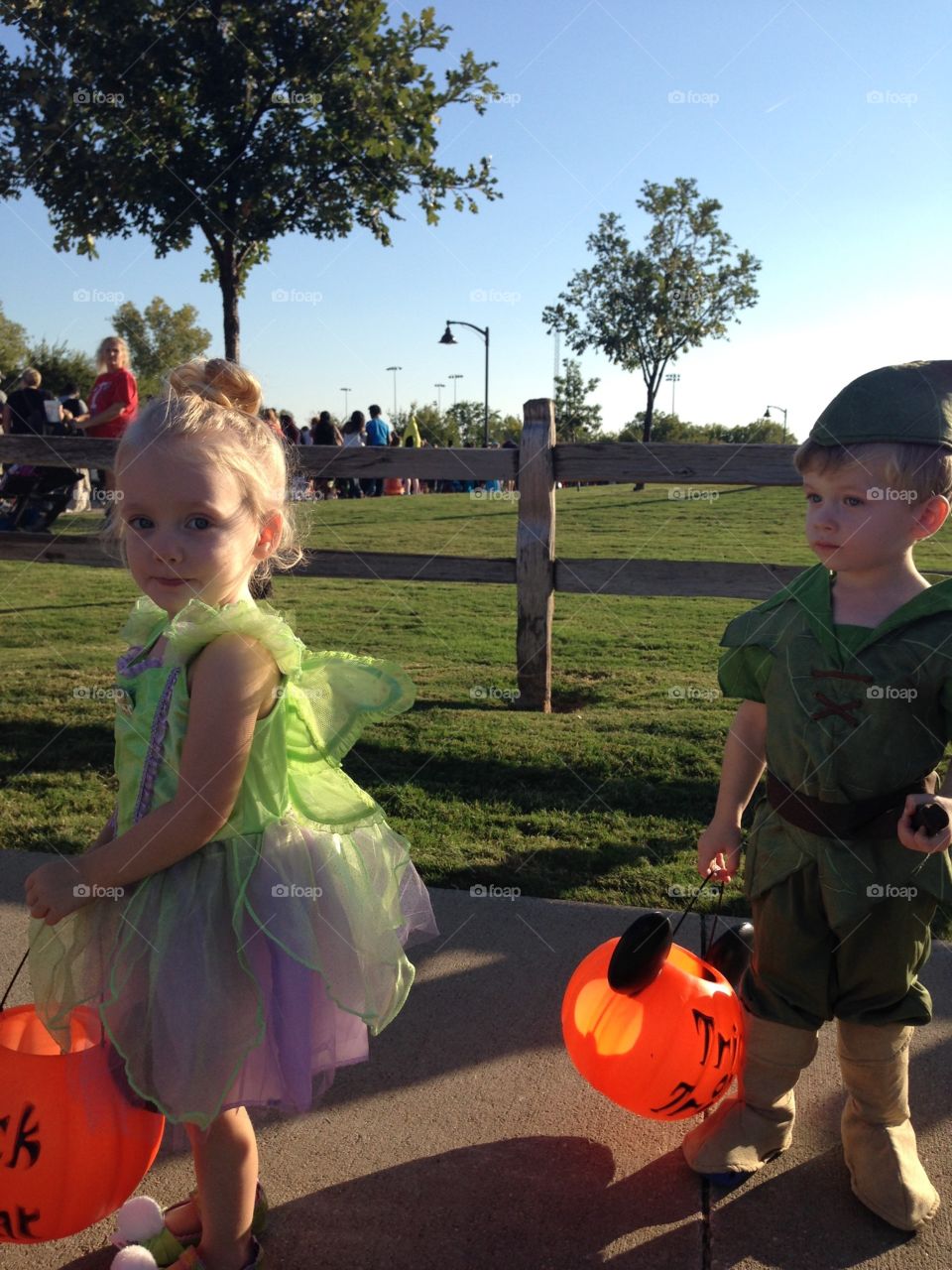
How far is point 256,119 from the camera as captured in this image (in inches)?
406

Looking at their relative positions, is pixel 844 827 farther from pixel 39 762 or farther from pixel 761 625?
pixel 39 762

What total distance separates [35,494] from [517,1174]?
8771 mm

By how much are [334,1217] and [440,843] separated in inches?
73.4

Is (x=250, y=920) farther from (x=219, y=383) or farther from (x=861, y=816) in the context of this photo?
(x=861, y=816)

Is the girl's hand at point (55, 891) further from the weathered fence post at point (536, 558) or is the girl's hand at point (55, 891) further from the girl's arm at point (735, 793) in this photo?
the weathered fence post at point (536, 558)

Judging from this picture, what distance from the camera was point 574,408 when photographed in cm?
4241

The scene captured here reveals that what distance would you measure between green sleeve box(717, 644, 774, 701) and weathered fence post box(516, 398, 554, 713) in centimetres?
348

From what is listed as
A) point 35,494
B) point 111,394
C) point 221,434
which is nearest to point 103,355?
point 111,394

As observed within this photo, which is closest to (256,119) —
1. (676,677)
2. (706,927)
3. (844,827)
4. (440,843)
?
(676,677)

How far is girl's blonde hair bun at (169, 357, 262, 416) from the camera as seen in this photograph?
2020 mm

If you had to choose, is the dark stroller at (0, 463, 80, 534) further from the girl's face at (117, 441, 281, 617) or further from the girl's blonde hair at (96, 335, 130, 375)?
the girl's face at (117, 441, 281, 617)
